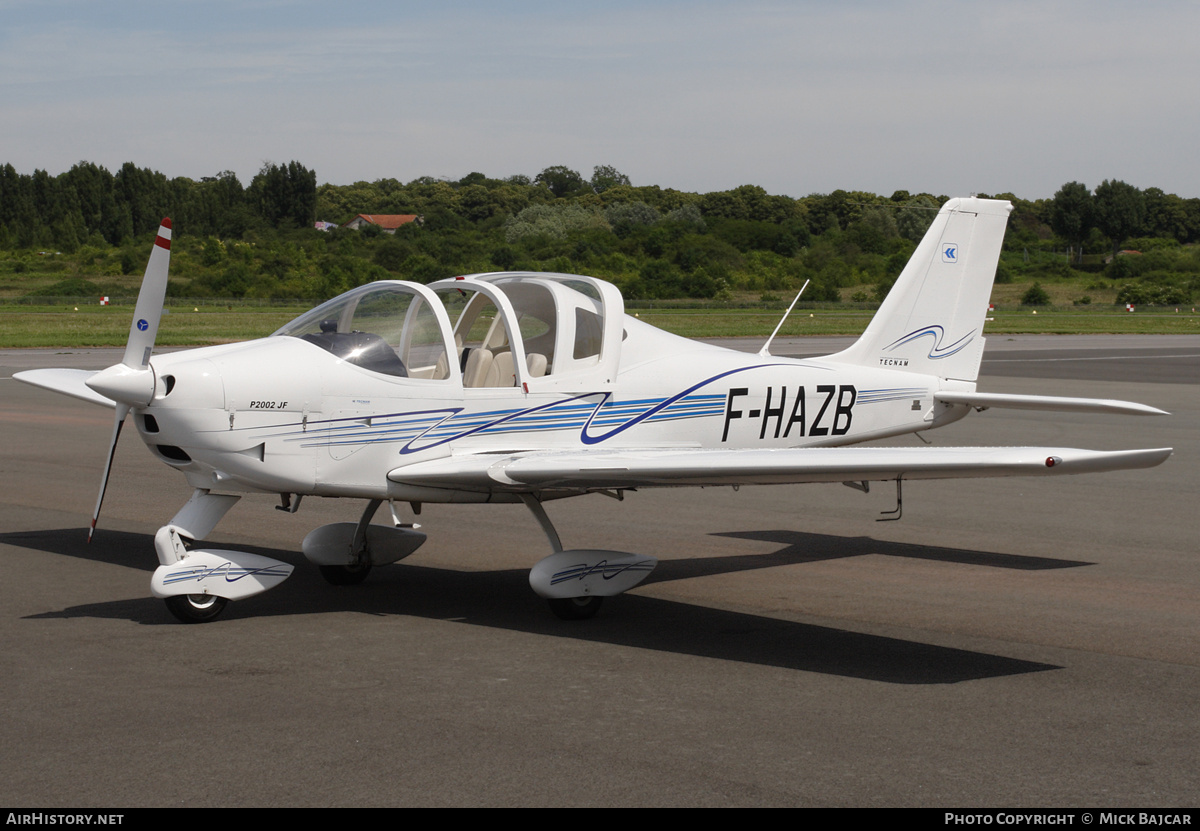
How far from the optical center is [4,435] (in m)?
15.7

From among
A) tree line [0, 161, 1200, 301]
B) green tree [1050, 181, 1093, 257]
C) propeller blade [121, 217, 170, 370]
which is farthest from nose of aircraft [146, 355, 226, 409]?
green tree [1050, 181, 1093, 257]

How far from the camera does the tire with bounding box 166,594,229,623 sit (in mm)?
6621

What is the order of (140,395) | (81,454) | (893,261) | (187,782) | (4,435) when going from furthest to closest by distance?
(893,261), (4,435), (81,454), (140,395), (187,782)

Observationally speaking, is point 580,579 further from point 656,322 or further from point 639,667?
point 656,322

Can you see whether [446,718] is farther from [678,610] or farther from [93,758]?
[678,610]

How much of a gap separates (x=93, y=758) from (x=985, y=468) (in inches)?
158

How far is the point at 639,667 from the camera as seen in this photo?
5.99 metres

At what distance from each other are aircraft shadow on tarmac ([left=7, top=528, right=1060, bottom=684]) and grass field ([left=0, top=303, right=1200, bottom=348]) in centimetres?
2729

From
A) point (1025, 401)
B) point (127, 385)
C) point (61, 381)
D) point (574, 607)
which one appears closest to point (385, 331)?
point (127, 385)

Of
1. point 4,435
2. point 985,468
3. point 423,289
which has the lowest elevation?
point 4,435

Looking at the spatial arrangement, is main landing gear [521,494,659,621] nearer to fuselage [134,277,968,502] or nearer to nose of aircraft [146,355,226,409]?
fuselage [134,277,968,502]
